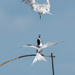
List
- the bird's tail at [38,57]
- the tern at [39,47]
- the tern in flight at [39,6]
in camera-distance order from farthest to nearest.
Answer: the tern in flight at [39,6] < the tern at [39,47] < the bird's tail at [38,57]

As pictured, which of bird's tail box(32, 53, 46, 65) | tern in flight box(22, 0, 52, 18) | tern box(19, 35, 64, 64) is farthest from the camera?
tern in flight box(22, 0, 52, 18)

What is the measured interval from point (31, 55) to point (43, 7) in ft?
27.6

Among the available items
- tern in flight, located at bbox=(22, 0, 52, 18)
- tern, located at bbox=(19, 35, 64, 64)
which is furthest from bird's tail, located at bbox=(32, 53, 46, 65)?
tern in flight, located at bbox=(22, 0, 52, 18)

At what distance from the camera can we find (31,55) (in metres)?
Answer: 37.8

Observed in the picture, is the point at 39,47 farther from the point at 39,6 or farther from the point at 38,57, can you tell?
the point at 39,6

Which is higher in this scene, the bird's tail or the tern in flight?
the tern in flight

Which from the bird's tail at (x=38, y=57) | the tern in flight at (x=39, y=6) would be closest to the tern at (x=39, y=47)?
the bird's tail at (x=38, y=57)

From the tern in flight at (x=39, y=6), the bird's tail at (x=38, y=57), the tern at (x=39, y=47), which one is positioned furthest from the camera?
the tern in flight at (x=39, y=6)

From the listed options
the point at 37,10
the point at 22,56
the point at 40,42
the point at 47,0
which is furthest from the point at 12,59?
the point at 47,0

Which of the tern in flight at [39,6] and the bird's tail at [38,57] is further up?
the tern in flight at [39,6]

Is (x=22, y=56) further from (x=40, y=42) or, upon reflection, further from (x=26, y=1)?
(x=26, y=1)

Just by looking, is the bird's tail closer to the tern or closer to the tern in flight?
the tern

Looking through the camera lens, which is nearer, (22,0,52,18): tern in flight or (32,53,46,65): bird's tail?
(32,53,46,65): bird's tail

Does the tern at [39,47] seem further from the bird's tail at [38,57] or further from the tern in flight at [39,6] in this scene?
the tern in flight at [39,6]
